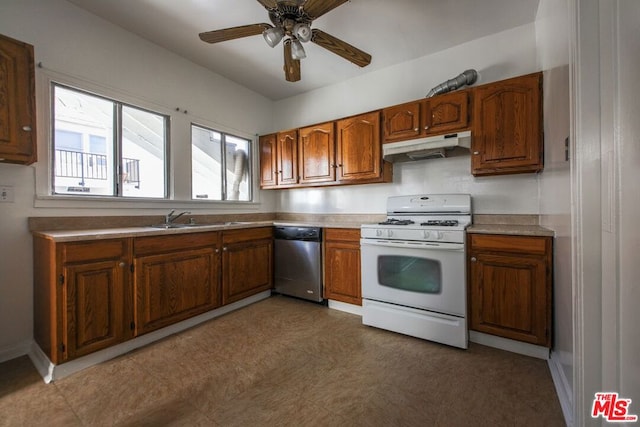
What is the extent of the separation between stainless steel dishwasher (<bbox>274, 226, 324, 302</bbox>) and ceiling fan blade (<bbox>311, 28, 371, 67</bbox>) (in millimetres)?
1705

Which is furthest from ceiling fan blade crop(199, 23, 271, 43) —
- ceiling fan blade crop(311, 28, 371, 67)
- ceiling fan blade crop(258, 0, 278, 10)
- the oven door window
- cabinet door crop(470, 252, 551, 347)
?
cabinet door crop(470, 252, 551, 347)

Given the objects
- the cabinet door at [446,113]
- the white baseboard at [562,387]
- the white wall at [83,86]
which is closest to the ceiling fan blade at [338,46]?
the cabinet door at [446,113]

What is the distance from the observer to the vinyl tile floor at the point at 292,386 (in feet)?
4.54

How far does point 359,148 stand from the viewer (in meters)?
2.99

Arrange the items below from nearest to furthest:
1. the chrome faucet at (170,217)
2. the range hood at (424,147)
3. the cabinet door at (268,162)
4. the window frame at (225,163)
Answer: the range hood at (424,147) < the chrome faucet at (170,217) < the window frame at (225,163) < the cabinet door at (268,162)

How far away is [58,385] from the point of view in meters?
1.66

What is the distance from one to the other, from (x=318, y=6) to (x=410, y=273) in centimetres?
212

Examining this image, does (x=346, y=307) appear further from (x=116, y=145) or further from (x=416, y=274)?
(x=116, y=145)

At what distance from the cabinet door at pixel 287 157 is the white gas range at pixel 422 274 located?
57.1 inches

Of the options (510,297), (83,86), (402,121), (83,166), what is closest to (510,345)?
(510,297)

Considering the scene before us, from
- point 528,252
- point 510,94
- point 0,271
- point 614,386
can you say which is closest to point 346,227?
point 528,252

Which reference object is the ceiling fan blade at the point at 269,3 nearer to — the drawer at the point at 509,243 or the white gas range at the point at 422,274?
the white gas range at the point at 422,274

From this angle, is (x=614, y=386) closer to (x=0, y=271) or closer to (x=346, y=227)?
(x=346, y=227)

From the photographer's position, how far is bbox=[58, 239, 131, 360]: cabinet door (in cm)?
172
